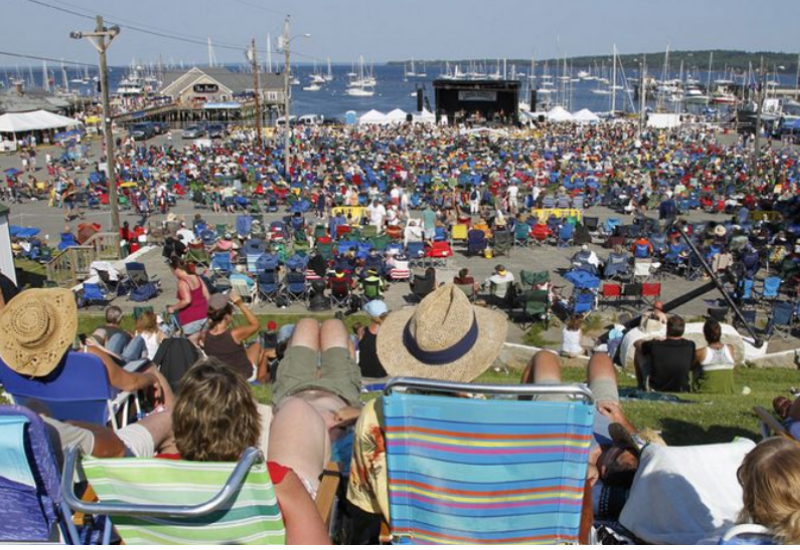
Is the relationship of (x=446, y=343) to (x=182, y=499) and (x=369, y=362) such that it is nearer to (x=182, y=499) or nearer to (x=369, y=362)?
(x=182, y=499)

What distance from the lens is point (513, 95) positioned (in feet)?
195

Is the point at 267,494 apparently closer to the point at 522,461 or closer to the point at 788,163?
the point at 522,461

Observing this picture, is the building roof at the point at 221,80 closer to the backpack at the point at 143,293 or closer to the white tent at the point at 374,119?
the white tent at the point at 374,119

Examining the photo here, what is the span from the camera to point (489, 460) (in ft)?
8.01

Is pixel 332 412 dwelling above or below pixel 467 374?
below

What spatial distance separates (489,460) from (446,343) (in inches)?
29.8

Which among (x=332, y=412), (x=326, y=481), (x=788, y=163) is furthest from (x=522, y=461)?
(x=788, y=163)

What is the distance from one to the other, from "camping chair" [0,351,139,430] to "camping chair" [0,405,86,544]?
4.57 feet

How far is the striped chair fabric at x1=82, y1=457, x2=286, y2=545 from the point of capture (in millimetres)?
2248

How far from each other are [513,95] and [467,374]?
58.9 metres

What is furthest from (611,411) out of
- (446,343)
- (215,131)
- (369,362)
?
(215,131)

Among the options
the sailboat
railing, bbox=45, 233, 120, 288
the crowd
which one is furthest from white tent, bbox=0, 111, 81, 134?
the sailboat

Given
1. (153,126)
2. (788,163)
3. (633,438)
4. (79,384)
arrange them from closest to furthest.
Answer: (633,438) → (79,384) → (788,163) → (153,126)

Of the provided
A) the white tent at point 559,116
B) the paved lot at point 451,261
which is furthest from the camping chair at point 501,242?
the white tent at point 559,116
